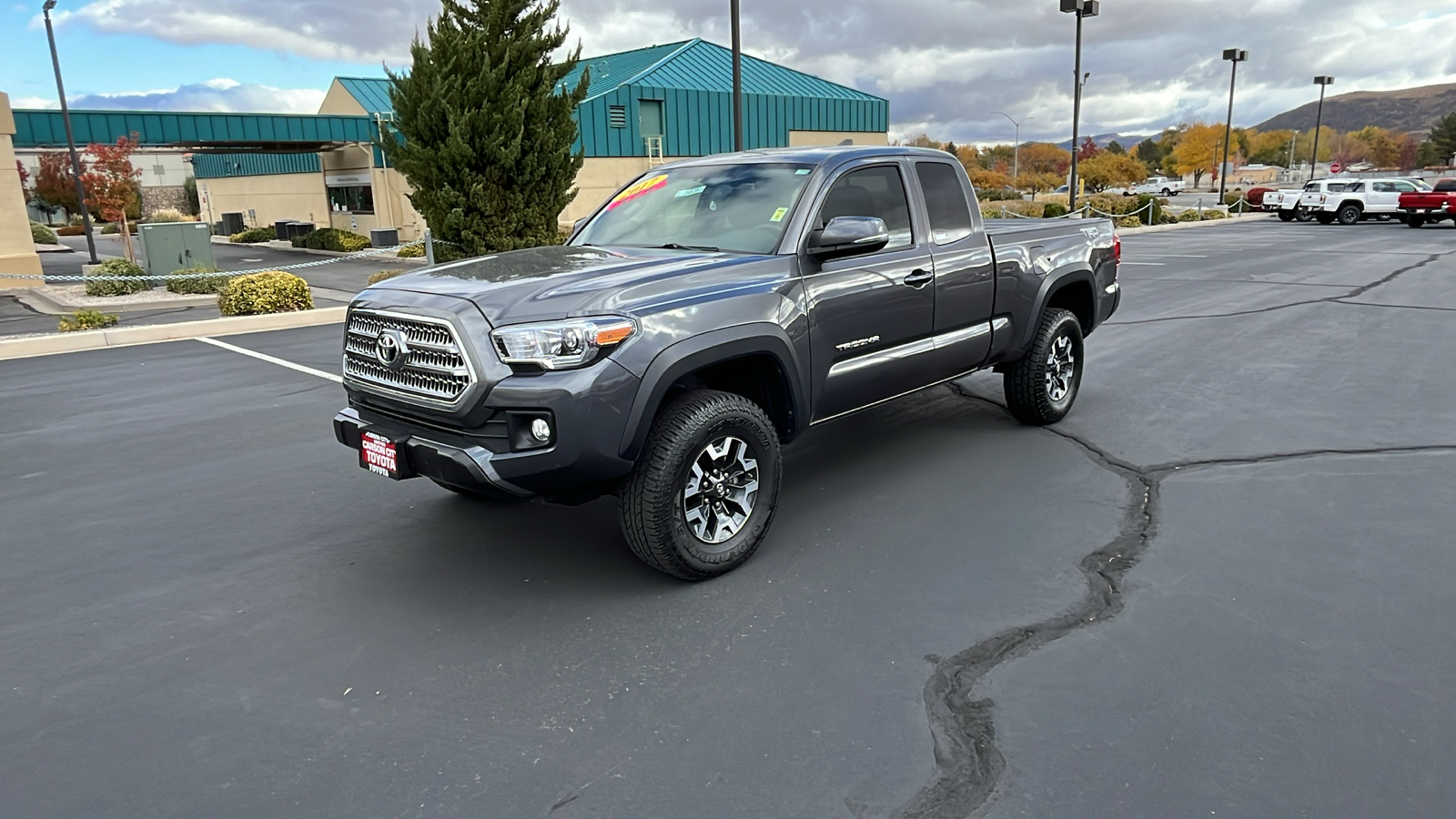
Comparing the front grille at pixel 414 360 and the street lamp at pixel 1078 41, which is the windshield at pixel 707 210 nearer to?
the front grille at pixel 414 360

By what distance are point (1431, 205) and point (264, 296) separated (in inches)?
1386

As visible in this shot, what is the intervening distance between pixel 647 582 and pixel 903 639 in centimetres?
122

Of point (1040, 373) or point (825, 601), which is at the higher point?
point (1040, 373)

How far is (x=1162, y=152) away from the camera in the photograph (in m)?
133

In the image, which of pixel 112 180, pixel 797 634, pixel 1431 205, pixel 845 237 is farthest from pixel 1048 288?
pixel 1431 205

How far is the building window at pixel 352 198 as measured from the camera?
1435 inches

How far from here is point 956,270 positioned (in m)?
5.63

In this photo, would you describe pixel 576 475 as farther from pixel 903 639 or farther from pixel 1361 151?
pixel 1361 151

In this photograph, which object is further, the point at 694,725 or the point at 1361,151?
the point at 1361,151

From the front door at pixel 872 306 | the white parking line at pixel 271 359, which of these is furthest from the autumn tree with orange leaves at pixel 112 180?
the front door at pixel 872 306

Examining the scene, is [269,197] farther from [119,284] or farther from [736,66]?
Result: [736,66]

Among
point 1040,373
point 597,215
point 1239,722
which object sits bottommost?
point 1239,722

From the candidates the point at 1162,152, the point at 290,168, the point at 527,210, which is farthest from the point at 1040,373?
the point at 1162,152

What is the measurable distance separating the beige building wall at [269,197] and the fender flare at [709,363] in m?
40.9
